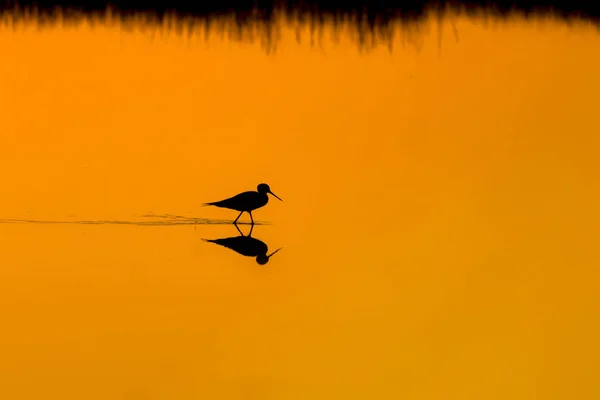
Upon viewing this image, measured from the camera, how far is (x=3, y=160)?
0.87 metres

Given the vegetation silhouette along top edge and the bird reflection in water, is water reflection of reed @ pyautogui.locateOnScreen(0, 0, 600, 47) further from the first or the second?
the bird reflection in water

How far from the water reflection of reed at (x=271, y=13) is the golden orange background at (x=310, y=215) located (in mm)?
23

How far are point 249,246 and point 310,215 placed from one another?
0.11 m

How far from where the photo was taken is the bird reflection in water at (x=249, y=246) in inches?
33.7

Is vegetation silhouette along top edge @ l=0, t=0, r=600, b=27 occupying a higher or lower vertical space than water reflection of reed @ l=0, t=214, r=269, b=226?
higher

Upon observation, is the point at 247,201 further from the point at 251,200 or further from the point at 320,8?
the point at 320,8

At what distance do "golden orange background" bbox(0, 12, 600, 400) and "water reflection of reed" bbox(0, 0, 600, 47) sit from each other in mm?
23

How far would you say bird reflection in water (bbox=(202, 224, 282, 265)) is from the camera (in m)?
0.86

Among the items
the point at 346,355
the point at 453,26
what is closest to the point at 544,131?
the point at 453,26

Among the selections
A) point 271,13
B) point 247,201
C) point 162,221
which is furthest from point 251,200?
point 271,13

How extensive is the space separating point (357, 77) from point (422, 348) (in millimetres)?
454

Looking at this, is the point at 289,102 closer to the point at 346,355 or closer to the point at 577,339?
the point at 346,355

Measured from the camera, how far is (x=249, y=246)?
857 millimetres


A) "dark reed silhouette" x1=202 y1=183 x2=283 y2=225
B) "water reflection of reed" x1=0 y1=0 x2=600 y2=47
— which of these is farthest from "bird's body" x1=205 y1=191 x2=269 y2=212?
"water reflection of reed" x1=0 y1=0 x2=600 y2=47
